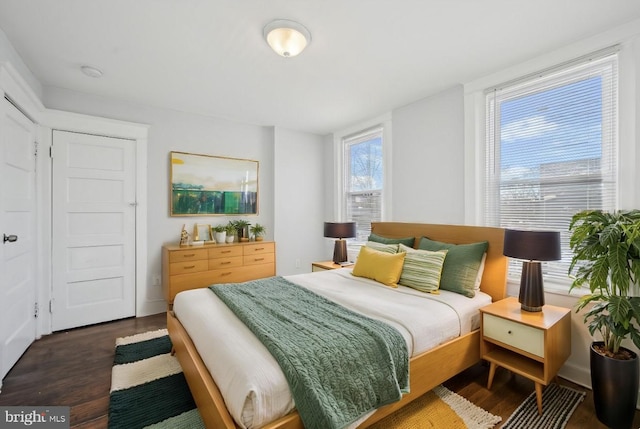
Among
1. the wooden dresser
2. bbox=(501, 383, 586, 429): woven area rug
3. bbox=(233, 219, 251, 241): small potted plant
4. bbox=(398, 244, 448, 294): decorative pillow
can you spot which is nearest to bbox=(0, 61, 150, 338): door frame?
the wooden dresser

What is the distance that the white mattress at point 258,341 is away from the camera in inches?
47.7

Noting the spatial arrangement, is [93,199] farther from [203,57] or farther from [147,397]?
[147,397]

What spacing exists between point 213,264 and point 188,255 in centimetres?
31

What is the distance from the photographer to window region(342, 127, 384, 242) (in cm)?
401

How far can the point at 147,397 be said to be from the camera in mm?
1905

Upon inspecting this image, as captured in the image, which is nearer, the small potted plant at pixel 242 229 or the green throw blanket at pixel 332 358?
the green throw blanket at pixel 332 358

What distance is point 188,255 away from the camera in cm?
341

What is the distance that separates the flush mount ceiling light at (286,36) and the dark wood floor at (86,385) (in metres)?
2.65

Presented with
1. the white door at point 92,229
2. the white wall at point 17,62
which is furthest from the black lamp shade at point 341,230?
the white wall at point 17,62

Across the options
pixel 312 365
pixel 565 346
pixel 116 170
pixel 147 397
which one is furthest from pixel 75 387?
pixel 565 346

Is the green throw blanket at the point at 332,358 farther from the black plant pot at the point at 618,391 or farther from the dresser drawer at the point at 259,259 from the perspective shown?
the dresser drawer at the point at 259,259

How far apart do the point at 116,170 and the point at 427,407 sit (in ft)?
12.3

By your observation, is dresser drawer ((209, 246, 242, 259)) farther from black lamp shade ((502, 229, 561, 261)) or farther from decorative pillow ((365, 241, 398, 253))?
black lamp shade ((502, 229, 561, 261))

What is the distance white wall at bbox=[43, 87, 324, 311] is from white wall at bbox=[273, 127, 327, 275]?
0.05 ft
